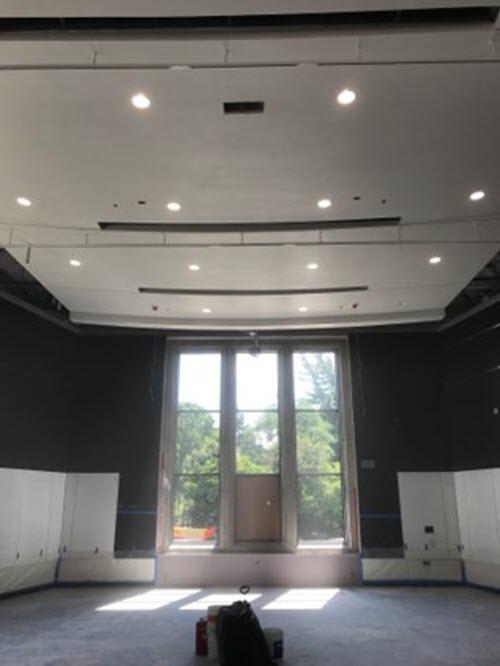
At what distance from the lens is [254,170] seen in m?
4.86

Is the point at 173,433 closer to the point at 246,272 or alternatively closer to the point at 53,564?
the point at 53,564

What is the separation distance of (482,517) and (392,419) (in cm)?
232

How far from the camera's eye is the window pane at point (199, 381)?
33.9ft

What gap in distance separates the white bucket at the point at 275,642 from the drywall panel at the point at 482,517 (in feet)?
16.8

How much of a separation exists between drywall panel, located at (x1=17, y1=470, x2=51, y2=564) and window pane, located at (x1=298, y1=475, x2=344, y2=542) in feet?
15.5

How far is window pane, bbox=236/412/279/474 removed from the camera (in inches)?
393

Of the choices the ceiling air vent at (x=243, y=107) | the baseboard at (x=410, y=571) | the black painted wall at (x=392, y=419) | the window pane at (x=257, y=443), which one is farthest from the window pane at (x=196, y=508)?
the ceiling air vent at (x=243, y=107)

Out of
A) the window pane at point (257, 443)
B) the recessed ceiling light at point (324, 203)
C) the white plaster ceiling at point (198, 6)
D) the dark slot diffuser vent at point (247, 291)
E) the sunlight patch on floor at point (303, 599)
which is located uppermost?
the dark slot diffuser vent at point (247, 291)

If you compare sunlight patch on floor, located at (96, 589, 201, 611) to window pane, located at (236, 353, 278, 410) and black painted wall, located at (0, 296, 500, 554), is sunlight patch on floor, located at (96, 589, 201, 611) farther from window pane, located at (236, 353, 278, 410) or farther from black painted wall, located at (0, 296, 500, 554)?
window pane, located at (236, 353, 278, 410)

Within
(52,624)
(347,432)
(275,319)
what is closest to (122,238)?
(275,319)

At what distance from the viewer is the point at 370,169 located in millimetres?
4832

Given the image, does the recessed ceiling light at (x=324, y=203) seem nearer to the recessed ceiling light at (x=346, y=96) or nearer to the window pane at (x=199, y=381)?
the recessed ceiling light at (x=346, y=96)

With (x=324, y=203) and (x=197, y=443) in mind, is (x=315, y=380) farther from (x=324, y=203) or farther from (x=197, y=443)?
(x=324, y=203)

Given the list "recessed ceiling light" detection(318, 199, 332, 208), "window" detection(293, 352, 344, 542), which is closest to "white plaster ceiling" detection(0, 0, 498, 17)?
"recessed ceiling light" detection(318, 199, 332, 208)
